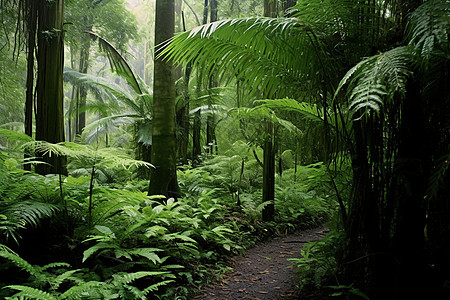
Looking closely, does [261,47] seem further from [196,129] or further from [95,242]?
[196,129]

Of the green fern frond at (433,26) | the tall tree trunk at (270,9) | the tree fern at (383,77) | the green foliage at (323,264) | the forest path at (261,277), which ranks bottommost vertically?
the forest path at (261,277)

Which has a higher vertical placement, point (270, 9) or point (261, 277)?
point (270, 9)

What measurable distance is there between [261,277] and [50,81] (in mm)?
3677

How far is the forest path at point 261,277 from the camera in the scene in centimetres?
274

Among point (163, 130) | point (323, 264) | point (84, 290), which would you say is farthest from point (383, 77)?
point (163, 130)

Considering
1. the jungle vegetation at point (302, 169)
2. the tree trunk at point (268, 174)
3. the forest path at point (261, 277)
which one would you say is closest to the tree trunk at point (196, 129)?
the tree trunk at point (268, 174)

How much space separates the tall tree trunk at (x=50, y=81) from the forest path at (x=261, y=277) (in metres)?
2.56

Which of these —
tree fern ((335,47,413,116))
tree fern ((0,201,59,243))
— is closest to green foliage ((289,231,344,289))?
tree fern ((335,47,413,116))

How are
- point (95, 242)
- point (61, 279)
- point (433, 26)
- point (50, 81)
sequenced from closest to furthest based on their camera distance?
point (433, 26)
point (61, 279)
point (95, 242)
point (50, 81)

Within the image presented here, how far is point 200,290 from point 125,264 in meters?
0.77

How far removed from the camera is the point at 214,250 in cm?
371

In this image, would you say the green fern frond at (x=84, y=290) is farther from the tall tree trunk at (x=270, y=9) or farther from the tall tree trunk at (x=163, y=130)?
the tall tree trunk at (x=270, y=9)

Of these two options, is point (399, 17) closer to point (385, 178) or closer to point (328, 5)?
point (328, 5)

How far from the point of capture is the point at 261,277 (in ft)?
10.5
